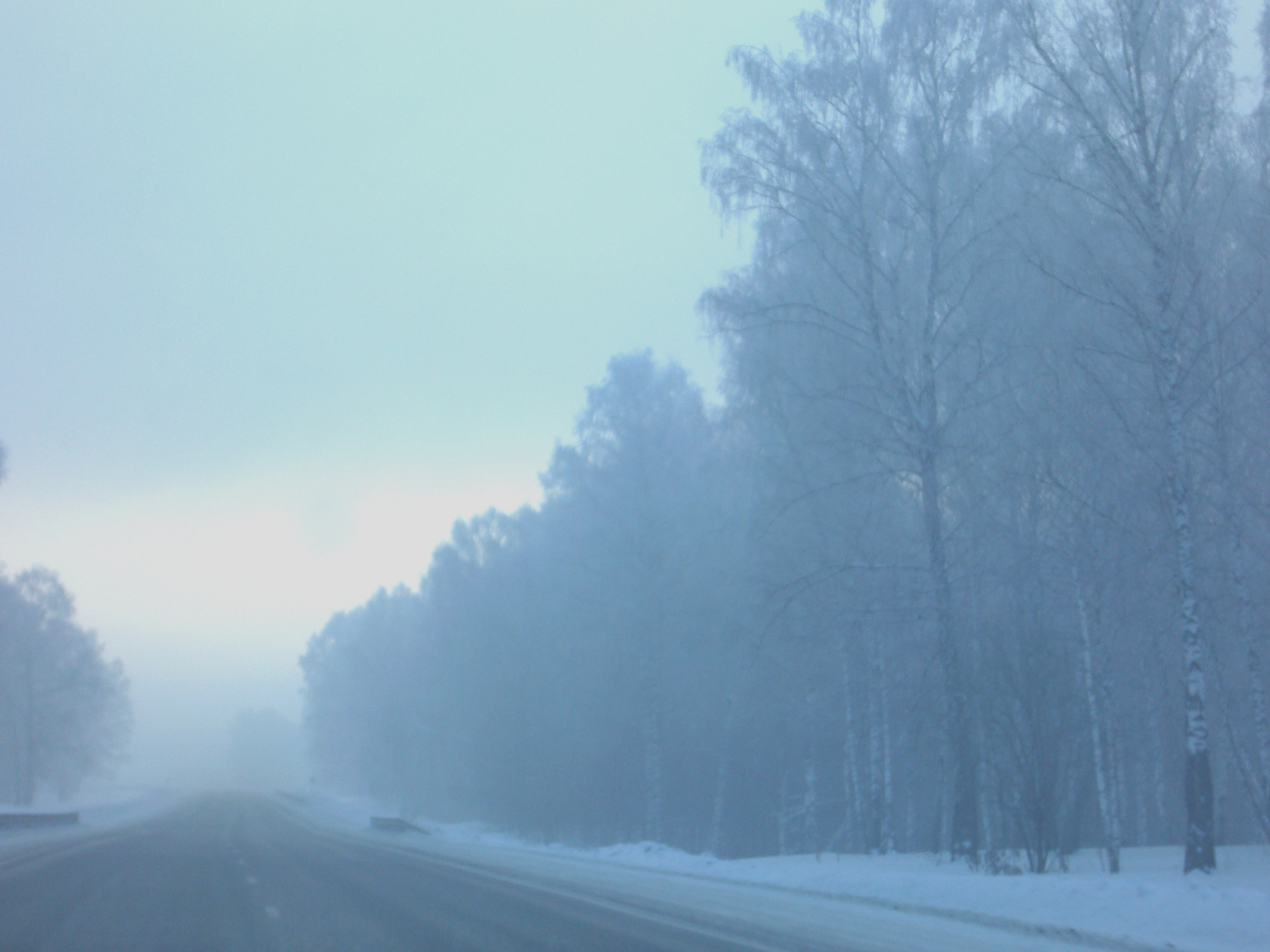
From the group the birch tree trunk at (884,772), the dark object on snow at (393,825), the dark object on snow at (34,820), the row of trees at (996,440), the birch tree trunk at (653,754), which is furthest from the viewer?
the dark object on snow at (393,825)

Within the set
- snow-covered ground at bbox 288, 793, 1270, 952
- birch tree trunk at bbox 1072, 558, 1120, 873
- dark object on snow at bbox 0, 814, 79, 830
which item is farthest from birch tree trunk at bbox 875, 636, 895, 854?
dark object on snow at bbox 0, 814, 79, 830

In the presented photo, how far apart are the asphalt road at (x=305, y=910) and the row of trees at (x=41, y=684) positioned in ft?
144

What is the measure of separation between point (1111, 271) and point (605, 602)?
2029 cm

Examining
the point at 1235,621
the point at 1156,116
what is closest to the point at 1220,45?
the point at 1156,116

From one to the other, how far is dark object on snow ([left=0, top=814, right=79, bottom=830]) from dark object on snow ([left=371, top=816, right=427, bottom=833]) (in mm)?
11172

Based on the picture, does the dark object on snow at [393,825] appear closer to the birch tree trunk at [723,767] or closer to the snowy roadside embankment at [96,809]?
the snowy roadside embankment at [96,809]

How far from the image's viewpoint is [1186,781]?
48.4 ft

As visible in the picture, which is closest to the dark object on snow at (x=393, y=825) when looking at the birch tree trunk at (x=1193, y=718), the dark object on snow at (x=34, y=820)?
the dark object on snow at (x=34, y=820)

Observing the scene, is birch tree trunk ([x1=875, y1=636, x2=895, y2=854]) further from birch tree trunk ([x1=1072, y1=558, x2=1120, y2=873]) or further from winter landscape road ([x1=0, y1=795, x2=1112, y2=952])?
winter landscape road ([x1=0, y1=795, x2=1112, y2=952])

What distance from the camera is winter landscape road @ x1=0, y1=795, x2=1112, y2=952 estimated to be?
417 inches

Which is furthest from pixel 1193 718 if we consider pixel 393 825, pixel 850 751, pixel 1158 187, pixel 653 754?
pixel 393 825

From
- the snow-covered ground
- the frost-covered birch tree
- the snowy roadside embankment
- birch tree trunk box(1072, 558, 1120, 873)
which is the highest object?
the frost-covered birch tree

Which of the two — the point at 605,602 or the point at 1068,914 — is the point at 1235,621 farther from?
the point at 605,602

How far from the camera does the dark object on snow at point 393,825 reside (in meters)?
41.7
